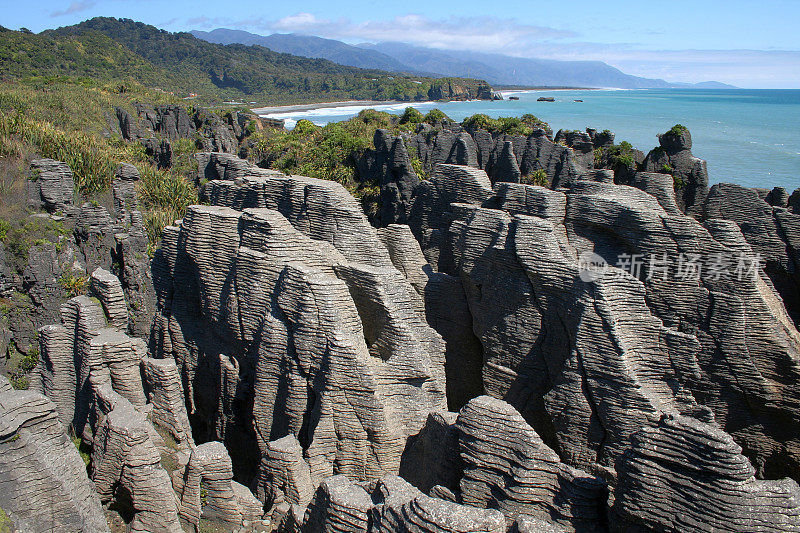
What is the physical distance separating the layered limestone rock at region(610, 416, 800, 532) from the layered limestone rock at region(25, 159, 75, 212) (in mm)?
18646

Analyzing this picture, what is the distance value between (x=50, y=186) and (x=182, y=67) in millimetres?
158432

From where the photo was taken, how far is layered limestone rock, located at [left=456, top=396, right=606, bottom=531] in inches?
289

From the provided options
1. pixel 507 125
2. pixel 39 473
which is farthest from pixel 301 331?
pixel 507 125

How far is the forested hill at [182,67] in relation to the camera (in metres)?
86.4

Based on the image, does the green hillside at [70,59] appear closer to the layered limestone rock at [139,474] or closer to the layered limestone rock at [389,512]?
the layered limestone rock at [139,474]

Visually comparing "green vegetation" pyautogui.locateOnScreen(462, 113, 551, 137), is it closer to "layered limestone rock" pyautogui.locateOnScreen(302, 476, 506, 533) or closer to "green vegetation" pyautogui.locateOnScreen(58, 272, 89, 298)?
"green vegetation" pyautogui.locateOnScreen(58, 272, 89, 298)

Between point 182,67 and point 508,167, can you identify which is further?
point 182,67

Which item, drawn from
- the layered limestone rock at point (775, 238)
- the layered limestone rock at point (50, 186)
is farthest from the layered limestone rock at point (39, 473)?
the layered limestone rock at point (775, 238)

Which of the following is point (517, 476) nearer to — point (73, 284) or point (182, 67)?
point (73, 284)

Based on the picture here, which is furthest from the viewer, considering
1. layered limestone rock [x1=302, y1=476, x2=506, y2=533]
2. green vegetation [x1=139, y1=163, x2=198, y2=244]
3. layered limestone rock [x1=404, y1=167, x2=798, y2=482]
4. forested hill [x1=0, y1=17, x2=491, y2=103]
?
forested hill [x1=0, y1=17, x2=491, y2=103]

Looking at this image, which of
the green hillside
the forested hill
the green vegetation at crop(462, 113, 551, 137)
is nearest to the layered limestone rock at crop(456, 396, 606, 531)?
the green vegetation at crop(462, 113, 551, 137)

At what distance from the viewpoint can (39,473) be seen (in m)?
7.51

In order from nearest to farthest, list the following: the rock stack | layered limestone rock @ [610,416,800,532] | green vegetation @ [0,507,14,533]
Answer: layered limestone rock @ [610,416,800,532], green vegetation @ [0,507,14,533], the rock stack

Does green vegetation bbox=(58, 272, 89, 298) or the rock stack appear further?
green vegetation bbox=(58, 272, 89, 298)
